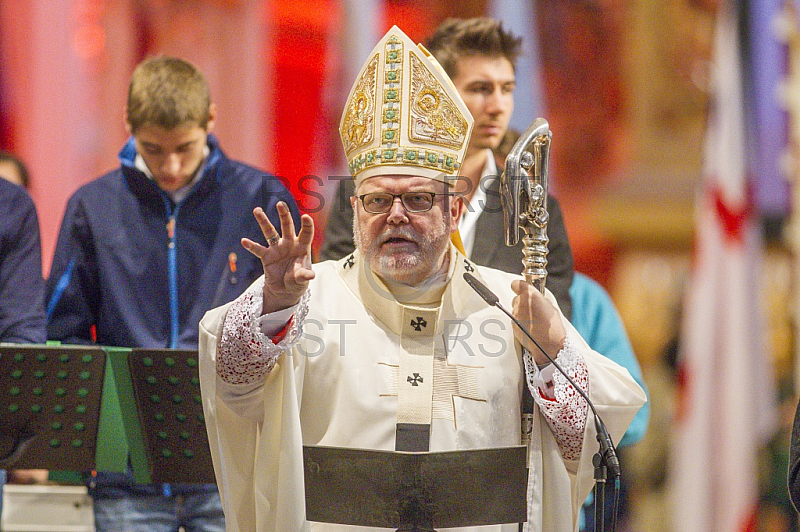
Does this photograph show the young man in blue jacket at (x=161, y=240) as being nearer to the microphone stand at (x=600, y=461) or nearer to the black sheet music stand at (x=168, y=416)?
the black sheet music stand at (x=168, y=416)

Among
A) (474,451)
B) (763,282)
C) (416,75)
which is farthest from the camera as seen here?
(763,282)

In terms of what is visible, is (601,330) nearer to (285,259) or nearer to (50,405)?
(285,259)

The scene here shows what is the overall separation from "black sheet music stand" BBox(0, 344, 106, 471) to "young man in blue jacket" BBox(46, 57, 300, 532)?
0.43 metres

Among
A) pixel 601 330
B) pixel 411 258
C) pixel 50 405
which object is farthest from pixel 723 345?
pixel 50 405

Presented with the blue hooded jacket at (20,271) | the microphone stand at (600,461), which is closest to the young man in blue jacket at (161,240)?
the blue hooded jacket at (20,271)

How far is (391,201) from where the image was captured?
3361mm

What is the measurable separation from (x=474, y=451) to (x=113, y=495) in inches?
67.5

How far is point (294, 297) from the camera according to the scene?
299cm

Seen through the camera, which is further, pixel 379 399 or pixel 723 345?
pixel 723 345

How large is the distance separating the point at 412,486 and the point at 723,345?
5468 mm

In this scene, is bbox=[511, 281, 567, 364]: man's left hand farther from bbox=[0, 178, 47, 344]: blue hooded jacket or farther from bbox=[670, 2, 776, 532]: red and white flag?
bbox=[670, 2, 776, 532]: red and white flag

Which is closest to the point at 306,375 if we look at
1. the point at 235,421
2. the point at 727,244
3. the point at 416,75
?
the point at 235,421

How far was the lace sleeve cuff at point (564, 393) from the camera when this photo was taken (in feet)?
10.2

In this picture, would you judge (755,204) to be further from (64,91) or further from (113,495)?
(113,495)
